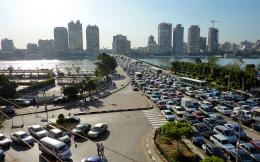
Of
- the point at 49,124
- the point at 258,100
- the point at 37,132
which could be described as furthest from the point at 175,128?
the point at 258,100

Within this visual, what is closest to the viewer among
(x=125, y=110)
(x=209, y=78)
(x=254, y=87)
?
(x=125, y=110)

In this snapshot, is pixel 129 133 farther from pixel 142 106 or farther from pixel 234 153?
pixel 142 106

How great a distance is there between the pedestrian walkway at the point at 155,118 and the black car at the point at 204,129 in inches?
175

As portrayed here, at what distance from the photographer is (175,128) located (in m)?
20.4

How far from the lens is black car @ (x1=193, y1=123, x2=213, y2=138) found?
25.4 metres

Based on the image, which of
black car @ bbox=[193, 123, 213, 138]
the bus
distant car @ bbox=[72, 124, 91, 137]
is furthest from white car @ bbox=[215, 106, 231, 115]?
the bus

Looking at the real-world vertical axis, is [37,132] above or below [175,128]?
below

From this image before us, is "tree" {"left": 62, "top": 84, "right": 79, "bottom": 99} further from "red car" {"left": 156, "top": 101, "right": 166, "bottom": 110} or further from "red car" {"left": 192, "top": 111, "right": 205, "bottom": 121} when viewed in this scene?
"red car" {"left": 192, "top": 111, "right": 205, "bottom": 121}

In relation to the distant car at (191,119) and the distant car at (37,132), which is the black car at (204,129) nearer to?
the distant car at (191,119)

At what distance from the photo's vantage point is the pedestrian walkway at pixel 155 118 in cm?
2996

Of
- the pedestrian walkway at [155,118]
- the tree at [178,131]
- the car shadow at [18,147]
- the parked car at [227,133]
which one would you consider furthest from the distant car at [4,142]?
the parked car at [227,133]

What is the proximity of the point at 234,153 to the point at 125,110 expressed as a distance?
62.5ft

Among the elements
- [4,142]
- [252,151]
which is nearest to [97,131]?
[4,142]

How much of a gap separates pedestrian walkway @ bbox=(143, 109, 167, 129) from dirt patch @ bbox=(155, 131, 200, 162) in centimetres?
564
